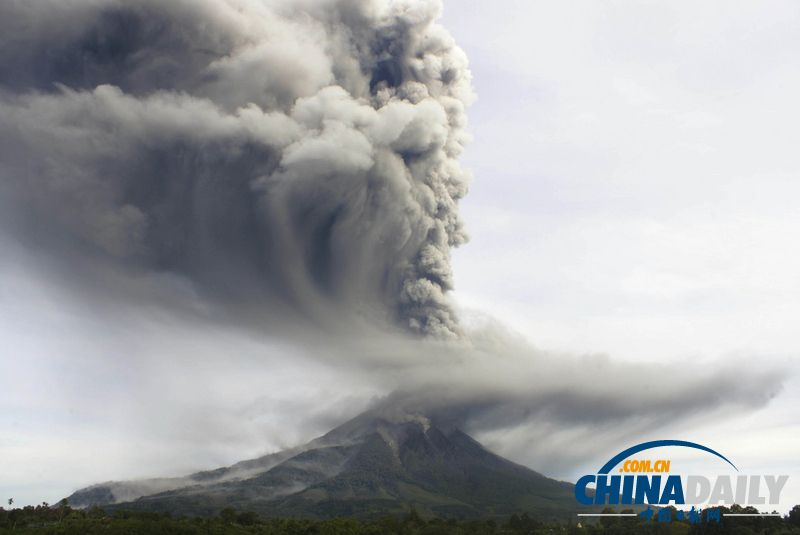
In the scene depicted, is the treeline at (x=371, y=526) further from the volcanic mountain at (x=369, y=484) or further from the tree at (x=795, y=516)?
the volcanic mountain at (x=369, y=484)

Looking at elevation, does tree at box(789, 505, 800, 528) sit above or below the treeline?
above

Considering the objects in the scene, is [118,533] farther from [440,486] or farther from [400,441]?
A: [400,441]

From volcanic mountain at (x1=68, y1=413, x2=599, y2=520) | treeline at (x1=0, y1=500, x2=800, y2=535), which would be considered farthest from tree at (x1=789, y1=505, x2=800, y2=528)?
volcanic mountain at (x1=68, y1=413, x2=599, y2=520)

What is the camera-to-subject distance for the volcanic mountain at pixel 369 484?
12206 cm

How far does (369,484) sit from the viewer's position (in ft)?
459

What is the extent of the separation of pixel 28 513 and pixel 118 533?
32.7 metres

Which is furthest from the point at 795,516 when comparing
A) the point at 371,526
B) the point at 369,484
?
the point at 369,484

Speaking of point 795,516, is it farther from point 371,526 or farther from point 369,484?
point 369,484

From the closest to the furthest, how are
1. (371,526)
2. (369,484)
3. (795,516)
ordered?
(795,516)
(371,526)
(369,484)

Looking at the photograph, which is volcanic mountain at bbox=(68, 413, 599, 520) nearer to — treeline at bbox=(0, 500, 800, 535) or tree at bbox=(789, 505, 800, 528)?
treeline at bbox=(0, 500, 800, 535)

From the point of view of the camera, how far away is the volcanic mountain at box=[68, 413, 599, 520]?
400 ft

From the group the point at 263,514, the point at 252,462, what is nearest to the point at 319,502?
the point at 263,514

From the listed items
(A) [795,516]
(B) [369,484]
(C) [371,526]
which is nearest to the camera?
(A) [795,516]

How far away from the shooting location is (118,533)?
42.8 metres
